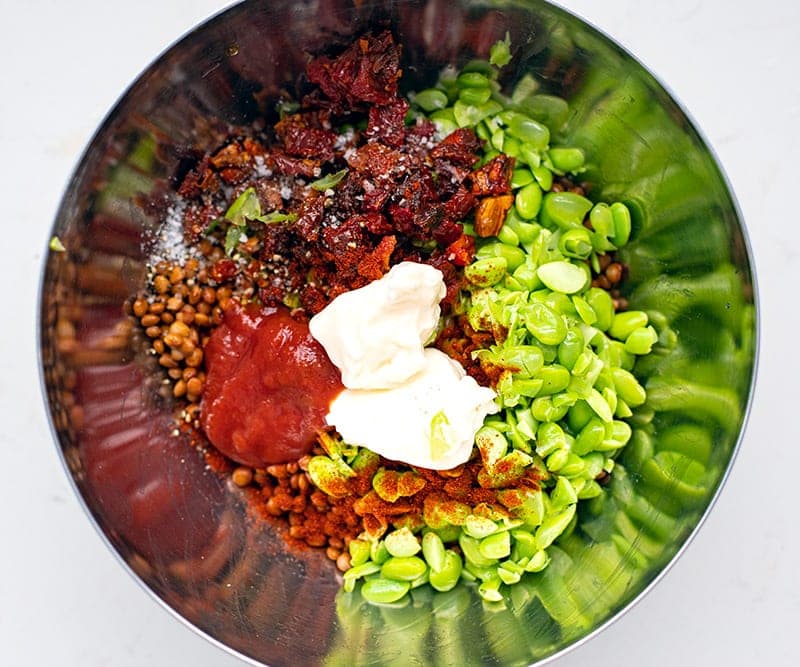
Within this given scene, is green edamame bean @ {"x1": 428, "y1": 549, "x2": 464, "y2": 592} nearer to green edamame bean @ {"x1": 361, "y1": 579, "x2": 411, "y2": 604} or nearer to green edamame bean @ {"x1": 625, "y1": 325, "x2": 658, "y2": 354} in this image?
green edamame bean @ {"x1": 361, "y1": 579, "x2": 411, "y2": 604}

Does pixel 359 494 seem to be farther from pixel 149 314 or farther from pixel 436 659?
pixel 149 314

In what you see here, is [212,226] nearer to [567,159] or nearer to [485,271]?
[485,271]

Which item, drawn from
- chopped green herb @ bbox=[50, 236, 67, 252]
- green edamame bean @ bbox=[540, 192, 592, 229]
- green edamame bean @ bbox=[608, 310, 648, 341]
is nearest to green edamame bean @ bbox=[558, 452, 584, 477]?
green edamame bean @ bbox=[608, 310, 648, 341]

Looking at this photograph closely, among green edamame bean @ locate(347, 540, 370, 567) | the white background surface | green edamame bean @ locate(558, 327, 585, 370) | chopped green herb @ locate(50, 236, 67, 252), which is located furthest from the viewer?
the white background surface

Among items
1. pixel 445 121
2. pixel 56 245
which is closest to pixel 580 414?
pixel 445 121

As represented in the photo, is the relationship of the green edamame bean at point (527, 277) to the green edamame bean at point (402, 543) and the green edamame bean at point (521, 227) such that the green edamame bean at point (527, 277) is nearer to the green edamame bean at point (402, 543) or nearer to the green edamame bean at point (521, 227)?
the green edamame bean at point (521, 227)
